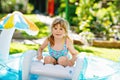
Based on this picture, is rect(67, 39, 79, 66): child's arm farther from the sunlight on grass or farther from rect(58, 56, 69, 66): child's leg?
the sunlight on grass

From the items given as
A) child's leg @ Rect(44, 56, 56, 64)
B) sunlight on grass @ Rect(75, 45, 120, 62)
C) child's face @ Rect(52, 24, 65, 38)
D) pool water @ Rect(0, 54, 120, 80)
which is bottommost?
sunlight on grass @ Rect(75, 45, 120, 62)

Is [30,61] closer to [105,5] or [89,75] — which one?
[89,75]

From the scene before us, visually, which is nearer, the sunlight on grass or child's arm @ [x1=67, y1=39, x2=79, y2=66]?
child's arm @ [x1=67, y1=39, x2=79, y2=66]

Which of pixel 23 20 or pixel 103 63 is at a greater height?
pixel 23 20

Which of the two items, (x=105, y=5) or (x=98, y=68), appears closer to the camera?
(x=98, y=68)

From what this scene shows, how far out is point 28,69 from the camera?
186 inches

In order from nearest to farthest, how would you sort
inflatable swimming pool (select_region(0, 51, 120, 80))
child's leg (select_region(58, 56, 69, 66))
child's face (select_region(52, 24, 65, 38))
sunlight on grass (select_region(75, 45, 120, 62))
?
inflatable swimming pool (select_region(0, 51, 120, 80))
child's leg (select_region(58, 56, 69, 66))
child's face (select_region(52, 24, 65, 38))
sunlight on grass (select_region(75, 45, 120, 62))

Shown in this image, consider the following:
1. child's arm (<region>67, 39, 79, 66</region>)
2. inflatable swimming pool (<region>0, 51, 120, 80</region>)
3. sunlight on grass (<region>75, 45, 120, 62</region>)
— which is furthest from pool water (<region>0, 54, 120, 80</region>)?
sunlight on grass (<region>75, 45, 120, 62</region>)

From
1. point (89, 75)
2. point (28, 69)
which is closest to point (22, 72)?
point (28, 69)

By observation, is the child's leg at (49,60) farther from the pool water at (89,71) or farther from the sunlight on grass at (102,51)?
the sunlight on grass at (102,51)

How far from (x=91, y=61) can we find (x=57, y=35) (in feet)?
3.61

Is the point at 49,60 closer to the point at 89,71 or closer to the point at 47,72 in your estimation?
the point at 47,72

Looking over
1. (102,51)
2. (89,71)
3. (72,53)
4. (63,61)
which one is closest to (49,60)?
(63,61)

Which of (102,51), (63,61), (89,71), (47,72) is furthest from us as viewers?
(102,51)
